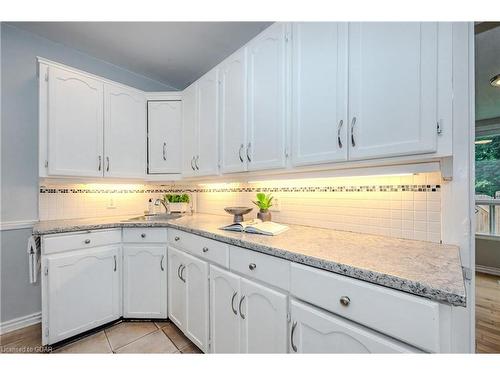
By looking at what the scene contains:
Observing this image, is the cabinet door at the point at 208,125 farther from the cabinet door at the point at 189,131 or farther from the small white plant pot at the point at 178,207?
the small white plant pot at the point at 178,207

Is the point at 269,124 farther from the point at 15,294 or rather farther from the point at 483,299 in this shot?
the point at 483,299

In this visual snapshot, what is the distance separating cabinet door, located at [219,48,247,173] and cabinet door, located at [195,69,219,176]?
0.09 m

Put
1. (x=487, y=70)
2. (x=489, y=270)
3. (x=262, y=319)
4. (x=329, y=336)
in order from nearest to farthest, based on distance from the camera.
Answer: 1. (x=329, y=336)
2. (x=262, y=319)
3. (x=487, y=70)
4. (x=489, y=270)

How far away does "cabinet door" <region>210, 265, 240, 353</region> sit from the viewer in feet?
4.16

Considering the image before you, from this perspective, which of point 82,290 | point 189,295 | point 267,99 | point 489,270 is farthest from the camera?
point 489,270

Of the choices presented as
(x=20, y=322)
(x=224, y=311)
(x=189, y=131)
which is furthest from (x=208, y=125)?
(x=20, y=322)

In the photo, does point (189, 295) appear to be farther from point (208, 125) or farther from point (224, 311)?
point (208, 125)

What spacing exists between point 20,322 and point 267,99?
2682mm

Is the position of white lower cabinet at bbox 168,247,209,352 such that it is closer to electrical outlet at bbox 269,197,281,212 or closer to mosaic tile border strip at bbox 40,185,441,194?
electrical outlet at bbox 269,197,281,212

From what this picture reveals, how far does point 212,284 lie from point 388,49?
5.01 feet

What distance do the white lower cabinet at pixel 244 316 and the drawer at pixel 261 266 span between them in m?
0.05

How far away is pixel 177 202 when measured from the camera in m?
2.58
